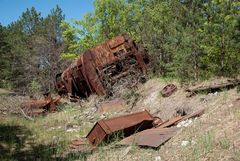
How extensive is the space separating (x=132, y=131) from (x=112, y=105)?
3.36m

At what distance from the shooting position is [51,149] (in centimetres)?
685

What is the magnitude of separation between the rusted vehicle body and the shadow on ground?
353 centimetres

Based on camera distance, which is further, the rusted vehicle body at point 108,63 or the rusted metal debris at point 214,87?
the rusted vehicle body at point 108,63

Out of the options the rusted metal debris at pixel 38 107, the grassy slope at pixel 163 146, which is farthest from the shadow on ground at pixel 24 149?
the rusted metal debris at pixel 38 107

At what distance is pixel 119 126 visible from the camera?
699cm

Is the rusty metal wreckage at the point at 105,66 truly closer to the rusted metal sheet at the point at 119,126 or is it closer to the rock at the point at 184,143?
the rusted metal sheet at the point at 119,126

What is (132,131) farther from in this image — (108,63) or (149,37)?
(149,37)

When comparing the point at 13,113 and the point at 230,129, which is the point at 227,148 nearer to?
the point at 230,129

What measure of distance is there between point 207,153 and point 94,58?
25.6 feet

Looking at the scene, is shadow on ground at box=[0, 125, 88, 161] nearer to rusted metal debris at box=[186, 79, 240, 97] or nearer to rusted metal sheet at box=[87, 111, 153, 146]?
rusted metal sheet at box=[87, 111, 153, 146]

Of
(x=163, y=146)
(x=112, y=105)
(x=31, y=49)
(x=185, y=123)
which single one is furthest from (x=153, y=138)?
(x=31, y=49)

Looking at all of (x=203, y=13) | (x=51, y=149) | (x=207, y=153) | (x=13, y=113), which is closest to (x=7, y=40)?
(x=13, y=113)

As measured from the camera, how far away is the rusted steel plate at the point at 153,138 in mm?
5832

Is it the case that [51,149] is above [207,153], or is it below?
above
